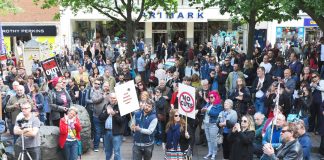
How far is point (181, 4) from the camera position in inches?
1395

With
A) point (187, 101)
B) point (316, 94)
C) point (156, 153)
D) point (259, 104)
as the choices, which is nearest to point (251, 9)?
point (259, 104)

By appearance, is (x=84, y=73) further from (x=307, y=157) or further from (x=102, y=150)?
(x=307, y=157)

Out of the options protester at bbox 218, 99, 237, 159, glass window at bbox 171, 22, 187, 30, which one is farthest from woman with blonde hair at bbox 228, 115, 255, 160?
glass window at bbox 171, 22, 187, 30

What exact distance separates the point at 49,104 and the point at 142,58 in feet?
26.7

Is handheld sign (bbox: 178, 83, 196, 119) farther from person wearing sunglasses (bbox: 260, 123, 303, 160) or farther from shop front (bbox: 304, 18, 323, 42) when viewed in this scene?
shop front (bbox: 304, 18, 323, 42)

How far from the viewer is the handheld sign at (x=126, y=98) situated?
851 centimetres

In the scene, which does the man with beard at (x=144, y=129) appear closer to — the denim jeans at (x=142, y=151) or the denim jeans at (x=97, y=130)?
the denim jeans at (x=142, y=151)

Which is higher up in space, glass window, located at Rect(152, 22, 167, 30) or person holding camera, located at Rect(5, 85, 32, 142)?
glass window, located at Rect(152, 22, 167, 30)

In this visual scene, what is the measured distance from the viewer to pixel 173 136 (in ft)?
26.6

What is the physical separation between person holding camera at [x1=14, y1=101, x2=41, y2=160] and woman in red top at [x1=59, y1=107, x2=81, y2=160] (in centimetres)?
59

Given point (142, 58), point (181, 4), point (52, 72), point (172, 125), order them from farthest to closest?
point (181, 4) < point (142, 58) < point (52, 72) < point (172, 125)

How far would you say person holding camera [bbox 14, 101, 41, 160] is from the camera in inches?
313

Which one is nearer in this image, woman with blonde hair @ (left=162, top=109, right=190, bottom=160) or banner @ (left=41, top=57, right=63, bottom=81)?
woman with blonde hair @ (left=162, top=109, right=190, bottom=160)

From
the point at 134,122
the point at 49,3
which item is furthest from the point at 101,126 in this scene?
the point at 49,3
